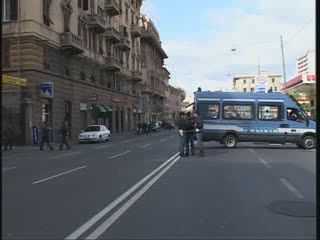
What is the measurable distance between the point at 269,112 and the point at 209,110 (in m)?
2.96

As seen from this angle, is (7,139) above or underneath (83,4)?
underneath

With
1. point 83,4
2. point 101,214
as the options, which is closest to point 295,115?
point 101,214

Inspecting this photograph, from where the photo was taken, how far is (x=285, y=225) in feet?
25.4

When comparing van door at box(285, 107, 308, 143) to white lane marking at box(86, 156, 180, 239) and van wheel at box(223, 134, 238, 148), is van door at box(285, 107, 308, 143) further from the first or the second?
white lane marking at box(86, 156, 180, 239)

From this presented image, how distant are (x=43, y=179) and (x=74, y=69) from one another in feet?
115

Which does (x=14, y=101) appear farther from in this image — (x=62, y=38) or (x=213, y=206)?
(x=213, y=206)

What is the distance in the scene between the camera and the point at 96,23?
5400 cm

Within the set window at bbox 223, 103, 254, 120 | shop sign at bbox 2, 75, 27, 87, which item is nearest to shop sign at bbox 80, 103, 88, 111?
shop sign at bbox 2, 75, 27, 87

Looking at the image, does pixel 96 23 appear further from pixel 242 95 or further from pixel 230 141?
pixel 230 141

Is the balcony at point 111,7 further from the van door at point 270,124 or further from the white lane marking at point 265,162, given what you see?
the white lane marking at point 265,162

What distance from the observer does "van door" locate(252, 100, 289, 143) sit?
86.5ft

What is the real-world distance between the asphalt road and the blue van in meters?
9.76

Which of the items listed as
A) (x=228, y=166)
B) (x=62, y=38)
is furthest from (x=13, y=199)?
(x=62, y=38)

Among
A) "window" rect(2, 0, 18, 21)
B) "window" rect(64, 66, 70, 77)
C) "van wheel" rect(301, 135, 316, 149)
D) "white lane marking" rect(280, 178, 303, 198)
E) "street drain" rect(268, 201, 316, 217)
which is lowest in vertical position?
"street drain" rect(268, 201, 316, 217)
